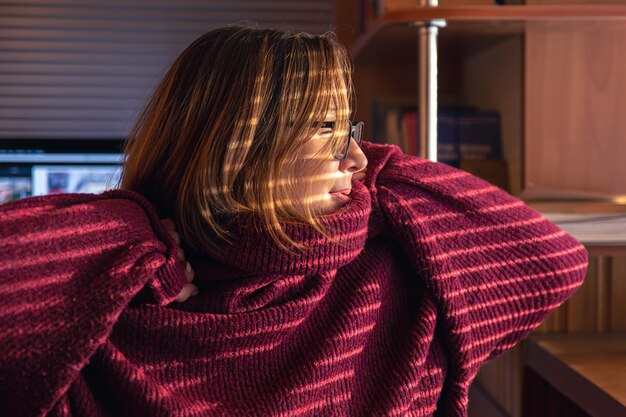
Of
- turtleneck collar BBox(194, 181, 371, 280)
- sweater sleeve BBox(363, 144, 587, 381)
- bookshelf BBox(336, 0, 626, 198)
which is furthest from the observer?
bookshelf BBox(336, 0, 626, 198)

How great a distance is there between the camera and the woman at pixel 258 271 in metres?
0.69

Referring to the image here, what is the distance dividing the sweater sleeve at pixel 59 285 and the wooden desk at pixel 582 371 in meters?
0.61

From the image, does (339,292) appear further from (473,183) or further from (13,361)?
(13,361)

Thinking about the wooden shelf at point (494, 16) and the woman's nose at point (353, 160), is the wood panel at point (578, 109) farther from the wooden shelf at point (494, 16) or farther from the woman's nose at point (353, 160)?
the woman's nose at point (353, 160)

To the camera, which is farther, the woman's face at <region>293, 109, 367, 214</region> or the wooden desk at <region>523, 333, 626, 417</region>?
the wooden desk at <region>523, 333, 626, 417</region>

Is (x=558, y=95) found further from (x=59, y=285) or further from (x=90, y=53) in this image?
(x=90, y=53)

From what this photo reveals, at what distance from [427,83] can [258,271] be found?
0.49 m

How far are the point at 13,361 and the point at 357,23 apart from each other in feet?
4.85

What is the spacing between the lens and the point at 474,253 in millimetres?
911

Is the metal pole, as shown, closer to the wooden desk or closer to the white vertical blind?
the wooden desk

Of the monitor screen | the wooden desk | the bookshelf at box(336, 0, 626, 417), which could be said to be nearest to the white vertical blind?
the monitor screen

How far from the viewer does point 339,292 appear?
0.87 m

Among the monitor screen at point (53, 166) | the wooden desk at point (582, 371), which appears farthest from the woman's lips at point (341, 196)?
the monitor screen at point (53, 166)

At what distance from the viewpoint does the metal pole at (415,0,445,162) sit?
111cm
